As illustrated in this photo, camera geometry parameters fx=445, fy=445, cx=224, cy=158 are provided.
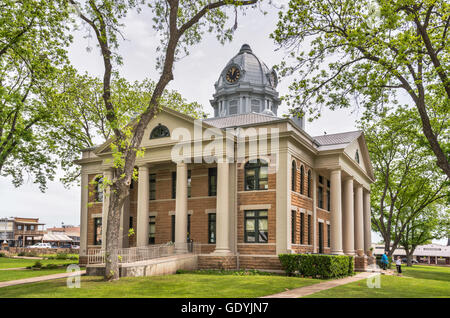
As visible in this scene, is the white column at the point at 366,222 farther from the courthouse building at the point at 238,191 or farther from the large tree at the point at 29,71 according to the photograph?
the large tree at the point at 29,71

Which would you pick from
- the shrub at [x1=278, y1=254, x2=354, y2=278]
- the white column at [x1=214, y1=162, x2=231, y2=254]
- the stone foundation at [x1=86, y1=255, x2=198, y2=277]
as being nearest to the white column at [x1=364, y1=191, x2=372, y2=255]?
the shrub at [x1=278, y1=254, x2=354, y2=278]

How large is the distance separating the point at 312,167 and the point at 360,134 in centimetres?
721

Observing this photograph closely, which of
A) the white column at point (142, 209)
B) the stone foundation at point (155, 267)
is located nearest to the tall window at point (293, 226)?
the stone foundation at point (155, 267)

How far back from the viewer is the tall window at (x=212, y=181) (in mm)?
28970

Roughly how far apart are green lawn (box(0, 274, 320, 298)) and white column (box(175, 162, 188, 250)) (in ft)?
26.4

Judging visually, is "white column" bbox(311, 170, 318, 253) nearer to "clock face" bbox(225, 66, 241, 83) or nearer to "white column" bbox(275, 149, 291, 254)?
"white column" bbox(275, 149, 291, 254)

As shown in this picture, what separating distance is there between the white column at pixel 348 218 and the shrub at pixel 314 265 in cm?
780

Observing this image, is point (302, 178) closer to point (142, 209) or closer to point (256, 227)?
point (256, 227)

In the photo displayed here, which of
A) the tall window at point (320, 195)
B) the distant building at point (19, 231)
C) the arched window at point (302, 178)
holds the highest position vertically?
the arched window at point (302, 178)

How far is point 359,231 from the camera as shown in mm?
36125

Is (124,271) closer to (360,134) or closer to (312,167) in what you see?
(312,167)

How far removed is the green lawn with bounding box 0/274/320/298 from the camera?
14609 millimetres

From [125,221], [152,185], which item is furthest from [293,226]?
[125,221]
